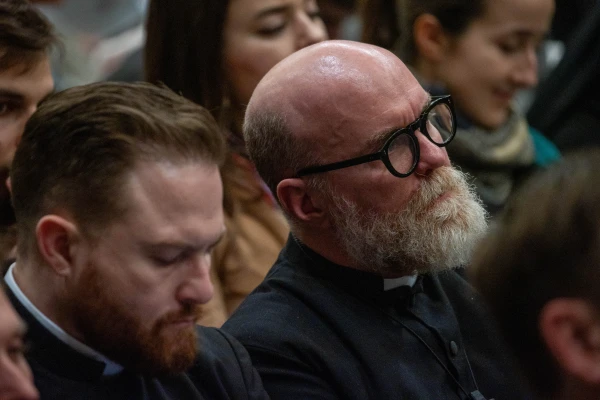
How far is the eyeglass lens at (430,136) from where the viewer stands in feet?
6.14

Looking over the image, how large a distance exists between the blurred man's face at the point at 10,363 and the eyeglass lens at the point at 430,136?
0.87m

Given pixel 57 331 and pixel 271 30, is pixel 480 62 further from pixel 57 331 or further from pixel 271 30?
pixel 57 331

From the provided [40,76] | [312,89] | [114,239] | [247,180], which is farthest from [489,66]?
[114,239]

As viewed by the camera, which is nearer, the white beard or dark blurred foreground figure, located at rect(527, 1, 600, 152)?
the white beard

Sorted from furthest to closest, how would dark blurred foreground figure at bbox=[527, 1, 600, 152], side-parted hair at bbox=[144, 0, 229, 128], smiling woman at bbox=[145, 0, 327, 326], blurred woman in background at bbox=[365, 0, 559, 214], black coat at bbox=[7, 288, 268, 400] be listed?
dark blurred foreground figure at bbox=[527, 1, 600, 152], blurred woman in background at bbox=[365, 0, 559, 214], side-parted hair at bbox=[144, 0, 229, 128], smiling woman at bbox=[145, 0, 327, 326], black coat at bbox=[7, 288, 268, 400]

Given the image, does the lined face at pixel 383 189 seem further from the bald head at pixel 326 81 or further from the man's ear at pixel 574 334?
the man's ear at pixel 574 334

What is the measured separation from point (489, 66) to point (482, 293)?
1749 millimetres

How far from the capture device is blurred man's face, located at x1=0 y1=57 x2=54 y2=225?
1.85 meters

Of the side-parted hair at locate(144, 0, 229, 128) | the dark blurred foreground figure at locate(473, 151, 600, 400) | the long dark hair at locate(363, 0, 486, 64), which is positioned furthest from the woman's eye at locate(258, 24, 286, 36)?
the dark blurred foreground figure at locate(473, 151, 600, 400)

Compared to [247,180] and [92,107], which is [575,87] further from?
[92,107]

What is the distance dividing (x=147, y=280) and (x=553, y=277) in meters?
0.63

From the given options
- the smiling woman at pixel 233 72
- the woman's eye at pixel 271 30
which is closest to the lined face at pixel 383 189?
the smiling woman at pixel 233 72

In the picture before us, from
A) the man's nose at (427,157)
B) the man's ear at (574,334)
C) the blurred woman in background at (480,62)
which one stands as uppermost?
the man's ear at (574,334)

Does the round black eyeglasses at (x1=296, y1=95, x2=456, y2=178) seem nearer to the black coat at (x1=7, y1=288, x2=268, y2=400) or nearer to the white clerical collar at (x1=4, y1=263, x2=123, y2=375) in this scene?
the black coat at (x1=7, y1=288, x2=268, y2=400)
